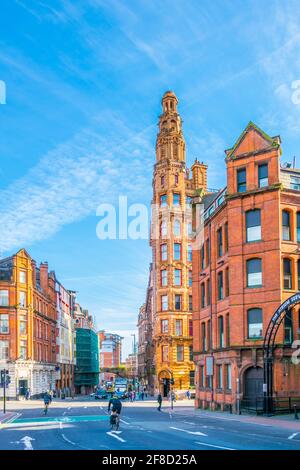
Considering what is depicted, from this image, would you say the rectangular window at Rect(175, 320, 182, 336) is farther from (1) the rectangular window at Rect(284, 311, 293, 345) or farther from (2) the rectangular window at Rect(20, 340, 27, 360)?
(1) the rectangular window at Rect(284, 311, 293, 345)

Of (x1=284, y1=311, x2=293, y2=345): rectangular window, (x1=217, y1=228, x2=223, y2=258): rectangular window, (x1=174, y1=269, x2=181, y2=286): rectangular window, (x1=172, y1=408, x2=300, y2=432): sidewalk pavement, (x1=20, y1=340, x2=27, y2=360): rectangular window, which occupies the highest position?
(x1=217, y1=228, x2=223, y2=258): rectangular window

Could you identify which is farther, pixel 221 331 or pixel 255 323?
pixel 221 331

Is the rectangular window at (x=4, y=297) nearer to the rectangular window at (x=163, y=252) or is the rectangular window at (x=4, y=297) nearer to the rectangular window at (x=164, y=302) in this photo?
the rectangular window at (x=164, y=302)

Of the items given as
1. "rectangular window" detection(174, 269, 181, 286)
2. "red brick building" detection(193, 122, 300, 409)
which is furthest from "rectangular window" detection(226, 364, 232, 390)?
"rectangular window" detection(174, 269, 181, 286)

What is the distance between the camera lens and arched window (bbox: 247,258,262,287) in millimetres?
46406

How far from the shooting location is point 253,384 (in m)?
45.6

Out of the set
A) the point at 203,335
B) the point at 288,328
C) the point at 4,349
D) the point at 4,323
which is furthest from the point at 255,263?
the point at 4,323

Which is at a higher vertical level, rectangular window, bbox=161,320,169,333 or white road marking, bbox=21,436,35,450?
rectangular window, bbox=161,320,169,333

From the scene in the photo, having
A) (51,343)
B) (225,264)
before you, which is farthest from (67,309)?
(225,264)

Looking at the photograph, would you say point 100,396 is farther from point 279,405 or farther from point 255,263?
point 279,405

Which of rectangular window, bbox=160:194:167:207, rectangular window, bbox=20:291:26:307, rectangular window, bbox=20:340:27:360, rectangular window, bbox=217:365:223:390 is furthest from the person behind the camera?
rectangular window, bbox=160:194:167:207

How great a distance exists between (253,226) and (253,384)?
11085 millimetres

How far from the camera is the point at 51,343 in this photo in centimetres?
10569

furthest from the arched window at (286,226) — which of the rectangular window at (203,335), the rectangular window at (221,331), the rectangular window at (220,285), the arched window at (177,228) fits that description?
the arched window at (177,228)
